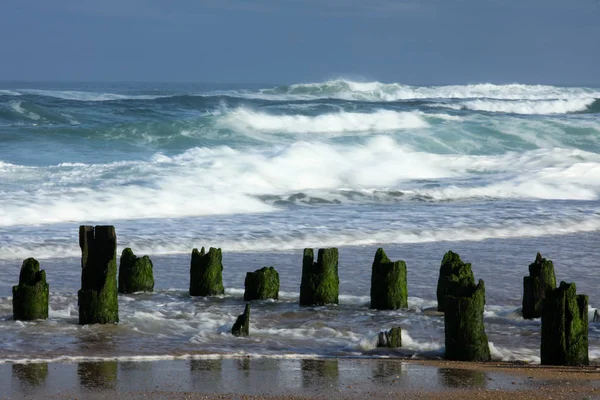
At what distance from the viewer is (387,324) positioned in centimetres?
727

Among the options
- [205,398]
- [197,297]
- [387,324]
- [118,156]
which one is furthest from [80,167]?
[205,398]

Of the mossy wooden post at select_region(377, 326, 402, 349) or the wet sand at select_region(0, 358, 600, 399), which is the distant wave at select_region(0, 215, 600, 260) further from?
the wet sand at select_region(0, 358, 600, 399)

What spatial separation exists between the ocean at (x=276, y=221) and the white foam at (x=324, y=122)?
0.31m

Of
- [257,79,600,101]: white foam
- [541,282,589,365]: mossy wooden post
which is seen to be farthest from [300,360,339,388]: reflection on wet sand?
[257,79,600,101]: white foam

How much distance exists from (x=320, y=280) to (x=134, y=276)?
1.59 meters

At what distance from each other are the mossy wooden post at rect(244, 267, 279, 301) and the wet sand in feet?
6.38

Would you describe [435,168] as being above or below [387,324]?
above

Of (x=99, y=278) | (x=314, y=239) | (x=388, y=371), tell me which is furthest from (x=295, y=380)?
(x=314, y=239)

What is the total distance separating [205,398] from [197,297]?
3102mm

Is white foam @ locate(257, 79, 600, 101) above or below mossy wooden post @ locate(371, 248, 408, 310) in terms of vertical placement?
above

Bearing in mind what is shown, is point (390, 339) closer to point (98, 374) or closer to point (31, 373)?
point (98, 374)

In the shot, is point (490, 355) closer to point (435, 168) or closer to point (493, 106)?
point (435, 168)

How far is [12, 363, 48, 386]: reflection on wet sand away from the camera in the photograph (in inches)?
210

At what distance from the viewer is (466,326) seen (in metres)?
6.09
